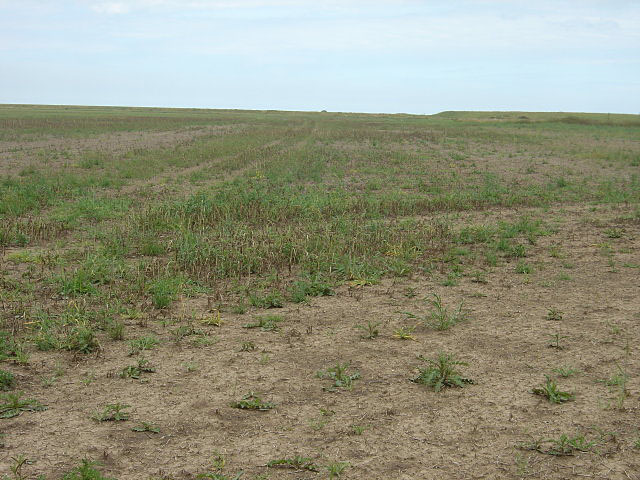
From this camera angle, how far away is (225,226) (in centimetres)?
1108

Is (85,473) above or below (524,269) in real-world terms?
below

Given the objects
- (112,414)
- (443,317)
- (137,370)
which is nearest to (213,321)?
(137,370)

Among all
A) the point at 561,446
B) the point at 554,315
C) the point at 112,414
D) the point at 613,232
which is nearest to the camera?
the point at 561,446

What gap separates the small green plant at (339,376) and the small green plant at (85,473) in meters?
2.03

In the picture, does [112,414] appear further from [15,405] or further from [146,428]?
[15,405]

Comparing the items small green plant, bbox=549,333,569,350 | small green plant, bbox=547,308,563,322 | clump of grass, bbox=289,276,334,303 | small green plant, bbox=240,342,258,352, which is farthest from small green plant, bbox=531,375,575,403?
clump of grass, bbox=289,276,334,303

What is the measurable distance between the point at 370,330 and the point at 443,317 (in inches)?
35.0

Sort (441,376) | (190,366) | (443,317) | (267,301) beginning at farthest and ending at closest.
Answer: (267,301) < (443,317) < (190,366) < (441,376)

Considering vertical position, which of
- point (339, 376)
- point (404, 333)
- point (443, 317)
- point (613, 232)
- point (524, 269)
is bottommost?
point (339, 376)

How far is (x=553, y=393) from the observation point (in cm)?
487

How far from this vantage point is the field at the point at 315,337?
4.14 meters

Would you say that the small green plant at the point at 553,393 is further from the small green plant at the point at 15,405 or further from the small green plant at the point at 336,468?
the small green plant at the point at 15,405

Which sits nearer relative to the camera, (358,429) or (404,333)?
(358,429)

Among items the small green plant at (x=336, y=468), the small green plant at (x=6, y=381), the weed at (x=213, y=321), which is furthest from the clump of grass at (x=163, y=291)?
the small green plant at (x=336, y=468)
